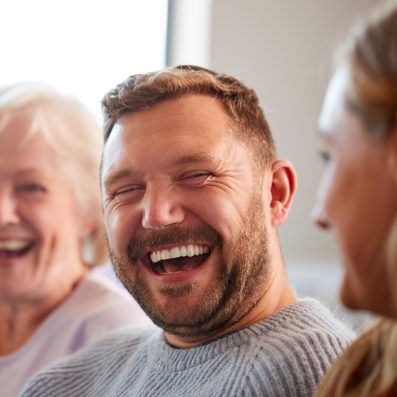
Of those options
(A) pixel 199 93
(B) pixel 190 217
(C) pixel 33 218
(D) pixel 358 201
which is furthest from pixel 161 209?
(C) pixel 33 218

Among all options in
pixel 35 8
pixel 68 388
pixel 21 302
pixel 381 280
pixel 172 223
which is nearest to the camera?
pixel 381 280

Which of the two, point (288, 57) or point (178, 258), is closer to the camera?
point (178, 258)

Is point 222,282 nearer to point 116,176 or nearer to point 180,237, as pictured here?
point 180,237

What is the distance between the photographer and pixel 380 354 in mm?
894

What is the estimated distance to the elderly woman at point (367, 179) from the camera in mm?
772

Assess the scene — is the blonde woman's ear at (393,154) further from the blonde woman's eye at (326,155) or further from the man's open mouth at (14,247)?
the man's open mouth at (14,247)

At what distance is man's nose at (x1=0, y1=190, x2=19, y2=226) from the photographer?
168 cm

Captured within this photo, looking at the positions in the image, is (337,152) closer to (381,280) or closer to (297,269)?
(381,280)

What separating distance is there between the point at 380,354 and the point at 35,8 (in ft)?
5.81

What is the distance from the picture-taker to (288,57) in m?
2.37

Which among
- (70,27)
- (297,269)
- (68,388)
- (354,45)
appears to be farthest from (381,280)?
(70,27)

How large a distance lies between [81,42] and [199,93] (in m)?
1.25

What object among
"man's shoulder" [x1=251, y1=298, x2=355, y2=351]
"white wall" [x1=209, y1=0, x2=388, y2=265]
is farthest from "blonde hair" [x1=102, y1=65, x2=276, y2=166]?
"white wall" [x1=209, y1=0, x2=388, y2=265]

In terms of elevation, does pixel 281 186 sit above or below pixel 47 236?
above
